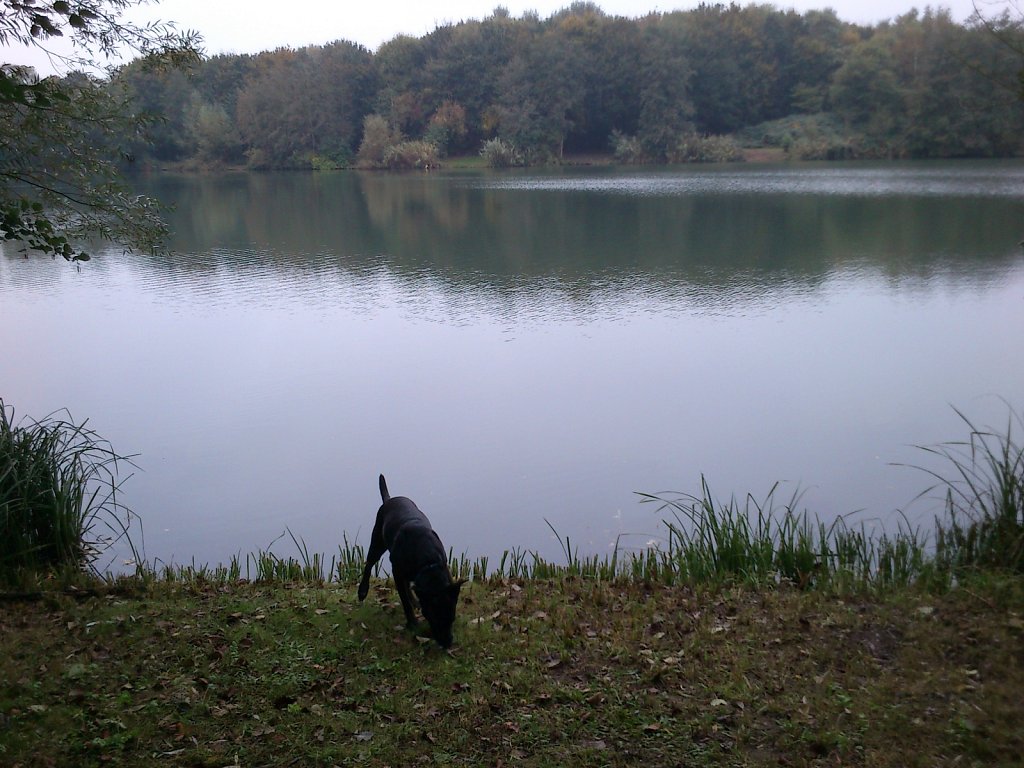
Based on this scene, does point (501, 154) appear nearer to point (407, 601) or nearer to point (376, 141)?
point (376, 141)

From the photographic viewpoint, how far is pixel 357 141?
59.1 meters

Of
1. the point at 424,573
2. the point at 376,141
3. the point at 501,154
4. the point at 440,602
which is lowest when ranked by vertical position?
the point at 440,602

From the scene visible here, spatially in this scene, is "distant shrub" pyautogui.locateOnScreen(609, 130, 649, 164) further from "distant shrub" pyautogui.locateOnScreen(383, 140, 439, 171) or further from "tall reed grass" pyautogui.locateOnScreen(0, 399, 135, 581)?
"tall reed grass" pyautogui.locateOnScreen(0, 399, 135, 581)

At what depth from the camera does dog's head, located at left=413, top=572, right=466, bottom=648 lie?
3.55 m

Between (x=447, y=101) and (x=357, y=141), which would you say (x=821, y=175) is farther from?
(x=357, y=141)

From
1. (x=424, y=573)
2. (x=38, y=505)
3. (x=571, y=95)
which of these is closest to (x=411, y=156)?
(x=571, y=95)

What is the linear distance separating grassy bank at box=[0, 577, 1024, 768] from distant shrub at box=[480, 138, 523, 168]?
5202cm

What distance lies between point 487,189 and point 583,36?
2762 cm

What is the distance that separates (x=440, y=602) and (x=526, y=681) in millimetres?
478

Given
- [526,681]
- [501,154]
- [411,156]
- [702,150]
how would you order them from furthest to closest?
[501,154]
[411,156]
[702,150]
[526,681]

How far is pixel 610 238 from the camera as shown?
1988 cm

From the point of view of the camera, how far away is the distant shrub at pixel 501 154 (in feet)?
177

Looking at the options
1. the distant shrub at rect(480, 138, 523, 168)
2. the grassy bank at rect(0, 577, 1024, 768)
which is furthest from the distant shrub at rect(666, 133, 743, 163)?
the grassy bank at rect(0, 577, 1024, 768)

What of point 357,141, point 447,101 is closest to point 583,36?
point 447,101
